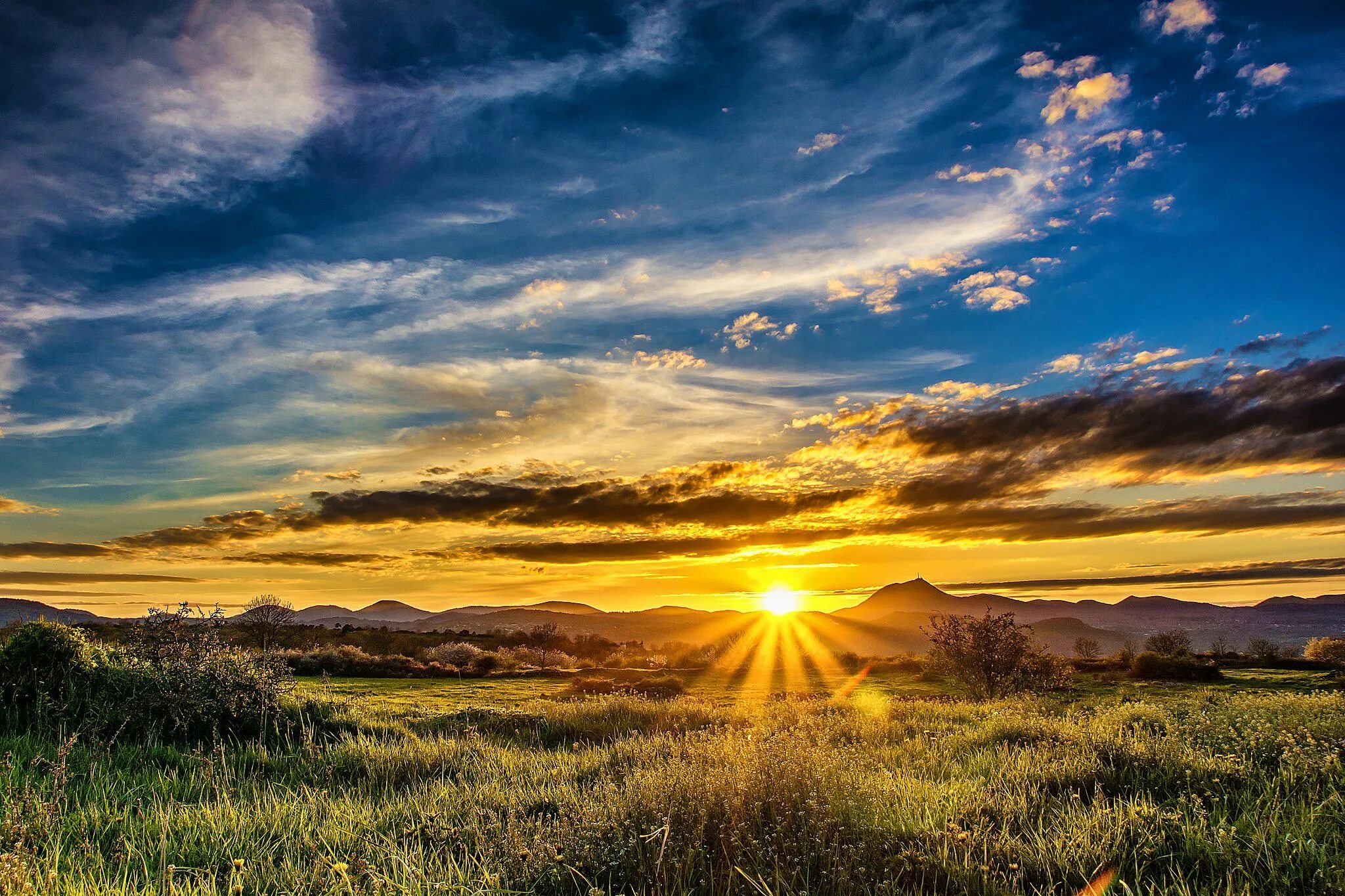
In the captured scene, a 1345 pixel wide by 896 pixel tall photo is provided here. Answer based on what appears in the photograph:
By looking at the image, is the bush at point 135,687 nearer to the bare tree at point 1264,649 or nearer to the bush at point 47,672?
the bush at point 47,672

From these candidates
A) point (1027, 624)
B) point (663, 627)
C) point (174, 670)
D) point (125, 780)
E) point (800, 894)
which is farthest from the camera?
point (663, 627)

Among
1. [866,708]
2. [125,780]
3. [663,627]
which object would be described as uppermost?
[125,780]

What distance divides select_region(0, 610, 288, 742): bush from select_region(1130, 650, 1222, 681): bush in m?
47.7

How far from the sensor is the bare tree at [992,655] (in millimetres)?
31828

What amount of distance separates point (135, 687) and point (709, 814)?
1255 cm

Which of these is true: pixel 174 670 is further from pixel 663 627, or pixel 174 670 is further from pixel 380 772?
pixel 663 627

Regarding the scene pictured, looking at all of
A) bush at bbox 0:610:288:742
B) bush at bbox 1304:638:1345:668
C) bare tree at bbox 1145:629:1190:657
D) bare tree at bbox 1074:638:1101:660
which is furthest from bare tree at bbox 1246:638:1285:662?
bush at bbox 0:610:288:742

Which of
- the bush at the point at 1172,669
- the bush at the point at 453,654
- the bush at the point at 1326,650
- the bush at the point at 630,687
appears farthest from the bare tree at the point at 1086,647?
the bush at the point at 453,654

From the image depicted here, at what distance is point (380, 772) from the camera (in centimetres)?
1047

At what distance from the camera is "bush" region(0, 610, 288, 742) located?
12.8m

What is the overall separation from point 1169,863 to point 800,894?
10.6 ft

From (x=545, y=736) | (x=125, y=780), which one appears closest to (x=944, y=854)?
(x=125, y=780)

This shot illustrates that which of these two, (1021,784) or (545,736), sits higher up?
(1021,784)

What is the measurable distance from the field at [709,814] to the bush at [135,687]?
3.72 ft
